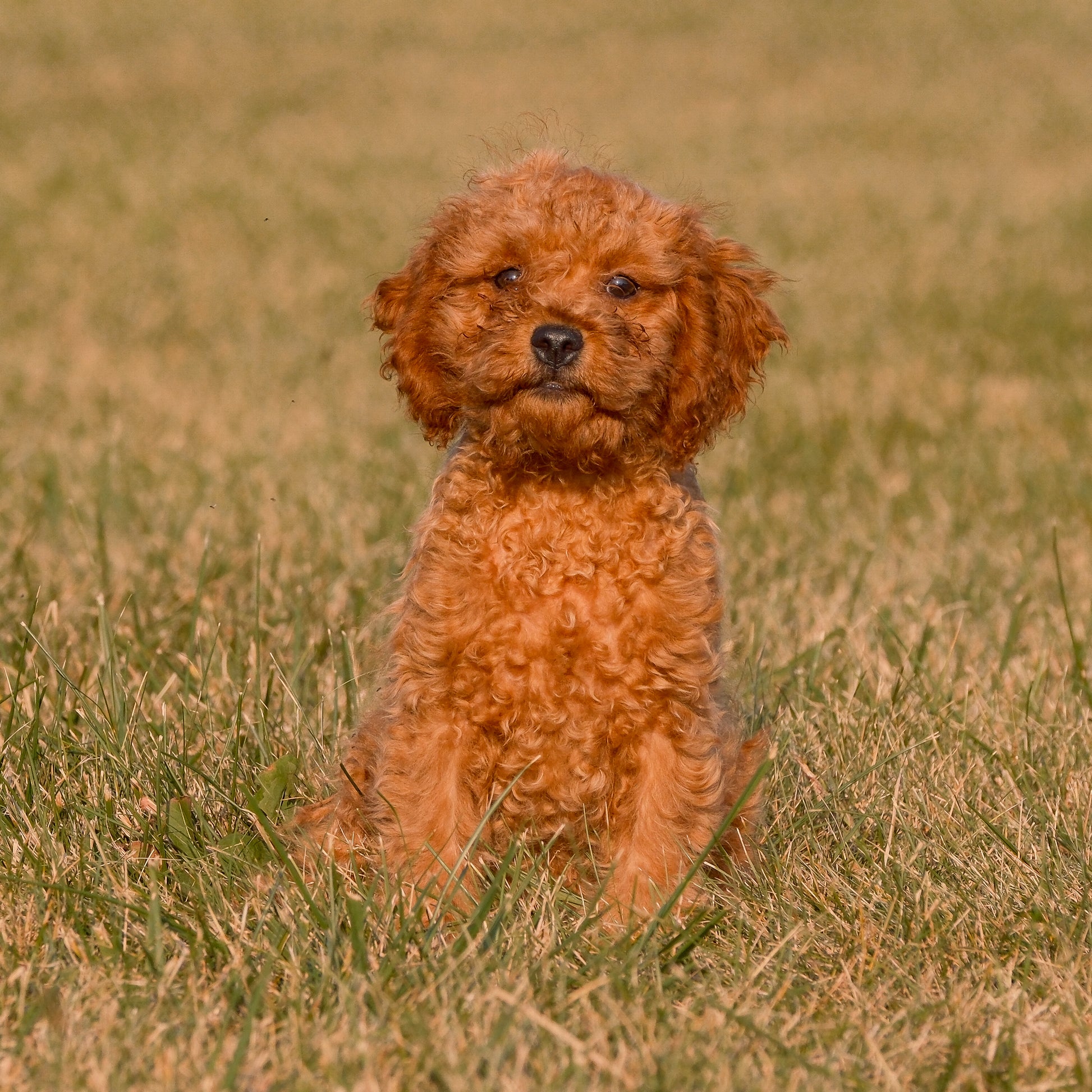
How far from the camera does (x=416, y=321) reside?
3.63m

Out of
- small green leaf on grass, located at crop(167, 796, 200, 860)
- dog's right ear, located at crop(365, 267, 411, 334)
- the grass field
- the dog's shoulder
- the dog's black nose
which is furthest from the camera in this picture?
dog's right ear, located at crop(365, 267, 411, 334)

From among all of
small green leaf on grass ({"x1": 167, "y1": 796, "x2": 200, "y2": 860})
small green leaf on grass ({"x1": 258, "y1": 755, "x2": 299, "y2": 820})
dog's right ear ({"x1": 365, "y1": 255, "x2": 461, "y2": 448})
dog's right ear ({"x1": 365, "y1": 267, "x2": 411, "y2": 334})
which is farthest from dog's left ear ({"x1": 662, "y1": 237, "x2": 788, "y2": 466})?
small green leaf on grass ({"x1": 167, "y1": 796, "x2": 200, "y2": 860})

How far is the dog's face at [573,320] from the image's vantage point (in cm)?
329

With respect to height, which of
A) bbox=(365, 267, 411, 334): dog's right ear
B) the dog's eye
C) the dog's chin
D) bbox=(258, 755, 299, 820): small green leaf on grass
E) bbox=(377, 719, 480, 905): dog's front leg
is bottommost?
bbox=(258, 755, 299, 820): small green leaf on grass

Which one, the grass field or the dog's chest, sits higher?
the dog's chest

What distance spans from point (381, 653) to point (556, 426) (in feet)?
2.68

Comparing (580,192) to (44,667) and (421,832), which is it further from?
(44,667)

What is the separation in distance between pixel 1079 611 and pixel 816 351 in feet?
17.3

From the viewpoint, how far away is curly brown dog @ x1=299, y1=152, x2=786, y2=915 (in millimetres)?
3344

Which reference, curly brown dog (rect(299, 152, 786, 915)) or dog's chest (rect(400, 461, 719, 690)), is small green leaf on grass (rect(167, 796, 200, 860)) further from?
dog's chest (rect(400, 461, 719, 690))

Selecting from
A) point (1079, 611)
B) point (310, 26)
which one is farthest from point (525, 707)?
point (310, 26)

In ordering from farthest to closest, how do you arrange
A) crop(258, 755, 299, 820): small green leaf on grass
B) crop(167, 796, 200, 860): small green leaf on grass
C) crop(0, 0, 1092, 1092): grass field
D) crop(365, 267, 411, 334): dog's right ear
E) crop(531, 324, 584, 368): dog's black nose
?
crop(258, 755, 299, 820): small green leaf on grass < crop(365, 267, 411, 334): dog's right ear < crop(167, 796, 200, 860): small green leaf on grass < crop(531, 324, 584, 368): dog's black nose < crop(0, 0, 1092, 1092): grass field

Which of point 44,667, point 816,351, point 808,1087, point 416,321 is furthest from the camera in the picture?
point 816,351

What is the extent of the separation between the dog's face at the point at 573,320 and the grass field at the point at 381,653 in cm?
57
